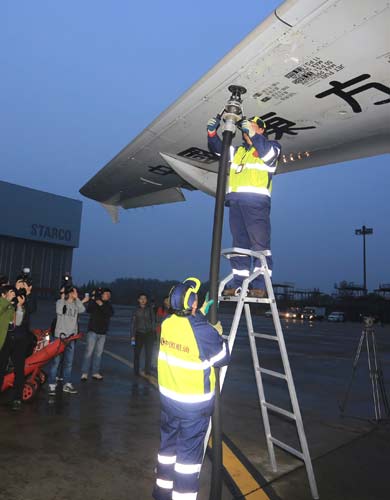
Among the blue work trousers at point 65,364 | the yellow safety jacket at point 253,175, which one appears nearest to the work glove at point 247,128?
the yellow safety jacket at point 253,175

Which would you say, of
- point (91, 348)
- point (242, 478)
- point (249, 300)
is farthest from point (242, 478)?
point (91, 348)

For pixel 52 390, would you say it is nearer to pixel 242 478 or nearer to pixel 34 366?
pixel 34 366

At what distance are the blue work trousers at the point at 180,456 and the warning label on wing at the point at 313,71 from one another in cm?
312

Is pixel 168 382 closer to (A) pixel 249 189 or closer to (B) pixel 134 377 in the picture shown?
(A) pixel 249 189

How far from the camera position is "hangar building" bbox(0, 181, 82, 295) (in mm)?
55625

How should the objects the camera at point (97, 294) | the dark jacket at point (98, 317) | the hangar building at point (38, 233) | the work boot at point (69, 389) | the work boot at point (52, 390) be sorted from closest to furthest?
the work boot at point (52, 390)
the work boot at point (69, 389)
the dark jacket at point (98, 317)
the camera at point (97, 294)
the hangar building at point (38, 233)

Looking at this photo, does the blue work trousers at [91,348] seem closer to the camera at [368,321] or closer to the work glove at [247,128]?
the camera at [368,321]

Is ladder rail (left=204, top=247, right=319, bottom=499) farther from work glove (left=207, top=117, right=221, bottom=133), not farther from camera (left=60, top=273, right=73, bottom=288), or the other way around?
camera (left=60, top=273, right=73, bottom=288)

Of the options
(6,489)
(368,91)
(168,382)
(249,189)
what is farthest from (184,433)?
(368,91)

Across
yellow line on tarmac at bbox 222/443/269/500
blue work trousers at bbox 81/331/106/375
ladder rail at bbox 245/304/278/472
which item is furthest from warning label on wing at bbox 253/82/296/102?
blue work trousers at bbox 81/331/106/375

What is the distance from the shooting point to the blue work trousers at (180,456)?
3.07 m

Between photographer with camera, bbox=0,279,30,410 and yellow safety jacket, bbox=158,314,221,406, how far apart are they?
342 centimetres

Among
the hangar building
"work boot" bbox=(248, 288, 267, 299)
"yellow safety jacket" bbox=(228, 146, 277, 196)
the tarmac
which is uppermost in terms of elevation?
the hangar building

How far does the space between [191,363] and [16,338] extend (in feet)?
12.9
